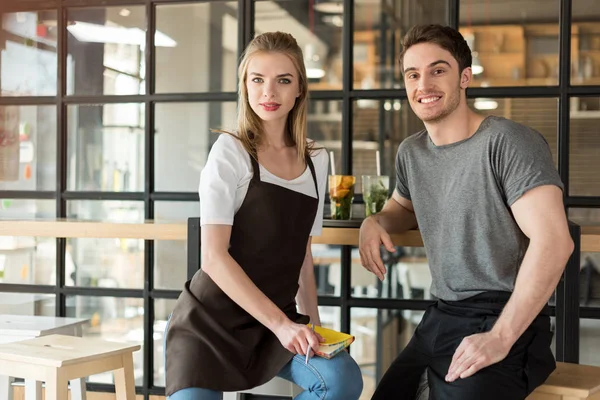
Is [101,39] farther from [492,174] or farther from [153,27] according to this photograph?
[492,174]

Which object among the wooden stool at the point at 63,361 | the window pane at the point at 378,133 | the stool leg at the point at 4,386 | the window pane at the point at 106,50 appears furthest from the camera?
the window pane at the point at 106,50

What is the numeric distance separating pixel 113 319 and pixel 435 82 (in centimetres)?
191

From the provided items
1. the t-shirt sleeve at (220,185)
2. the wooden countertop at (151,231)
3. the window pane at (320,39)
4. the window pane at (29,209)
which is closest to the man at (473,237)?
the wooden countertop at (151,231)

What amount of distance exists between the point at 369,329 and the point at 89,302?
4.00 ft

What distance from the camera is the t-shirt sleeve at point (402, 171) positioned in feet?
6.88

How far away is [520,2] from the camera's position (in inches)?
109

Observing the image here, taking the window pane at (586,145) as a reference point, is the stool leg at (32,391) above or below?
below

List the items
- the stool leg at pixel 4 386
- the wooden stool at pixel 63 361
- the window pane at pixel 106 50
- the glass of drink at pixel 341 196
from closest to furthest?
the wooden stool at pixel 63 361
the stool leg at pixel 4 386
the glass of drink at pixel 341 196
the window pane at pixel 106 50

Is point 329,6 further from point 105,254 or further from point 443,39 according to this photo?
point 105,254

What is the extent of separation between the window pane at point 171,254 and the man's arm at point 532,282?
5.33 ft

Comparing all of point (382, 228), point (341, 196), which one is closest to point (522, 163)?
point (382, 228)

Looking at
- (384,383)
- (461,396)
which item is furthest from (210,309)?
(461,396)

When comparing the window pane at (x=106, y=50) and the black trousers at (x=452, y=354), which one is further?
the window pane at (x=106, y=50)

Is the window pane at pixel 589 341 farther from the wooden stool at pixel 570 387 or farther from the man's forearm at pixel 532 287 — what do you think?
the man's forearm at pixel 532 287
